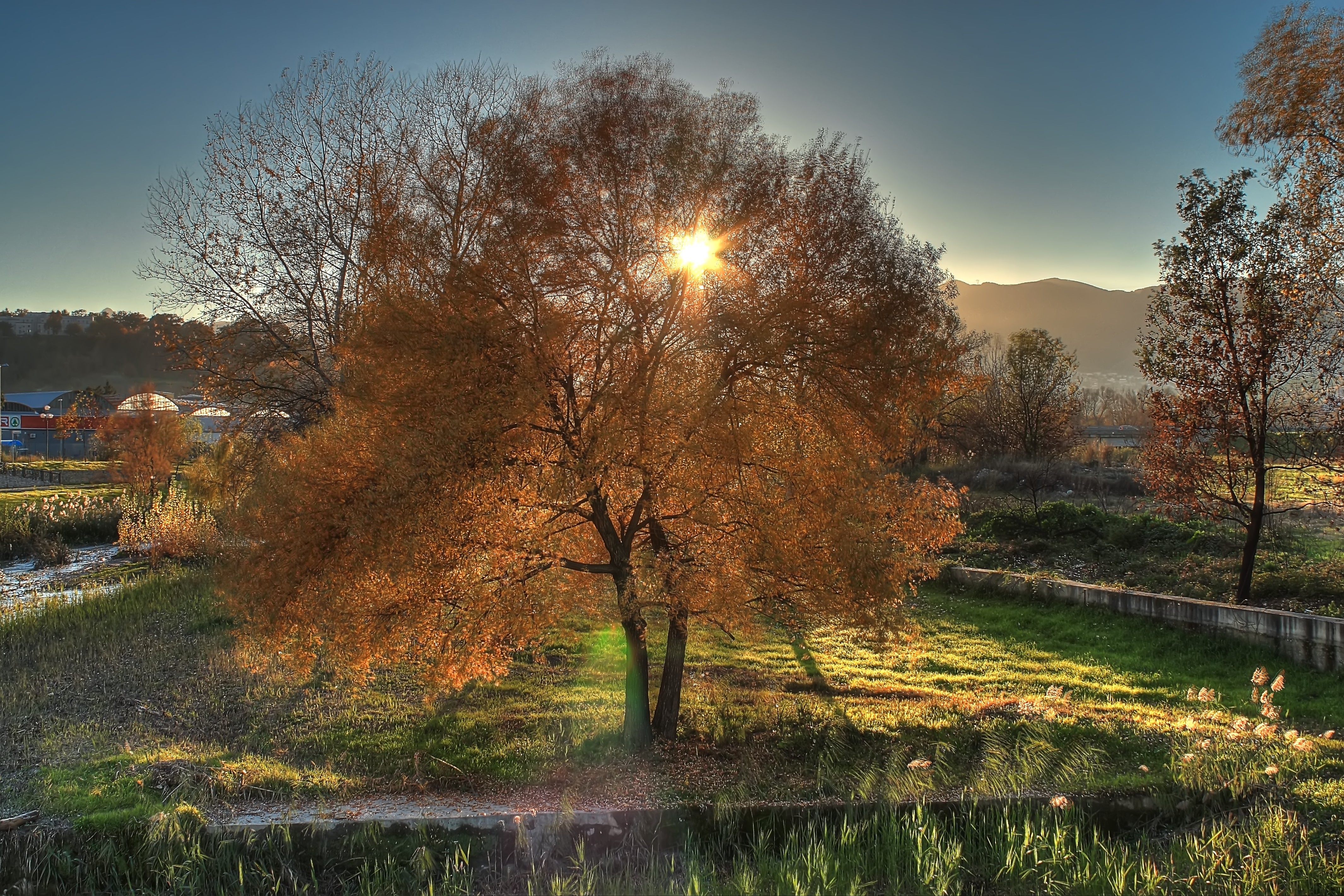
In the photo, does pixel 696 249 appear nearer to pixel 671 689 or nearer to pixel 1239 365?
pixel 671 689

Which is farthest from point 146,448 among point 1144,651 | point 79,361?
point 79,361

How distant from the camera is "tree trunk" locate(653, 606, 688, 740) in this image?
29.4 feet

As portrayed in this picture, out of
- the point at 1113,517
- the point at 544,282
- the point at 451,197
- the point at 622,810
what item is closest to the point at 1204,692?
the point at 622,810

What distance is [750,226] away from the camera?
7.99 metres

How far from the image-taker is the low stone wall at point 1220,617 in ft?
35.3

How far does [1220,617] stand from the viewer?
12391mm

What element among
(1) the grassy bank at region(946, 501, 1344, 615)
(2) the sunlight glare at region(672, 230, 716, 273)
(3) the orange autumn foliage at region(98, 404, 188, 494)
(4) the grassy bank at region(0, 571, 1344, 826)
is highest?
(2) the sunlight glare at region(672, 230, 716, 273)

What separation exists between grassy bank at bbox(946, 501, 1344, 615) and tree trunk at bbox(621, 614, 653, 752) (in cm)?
1104

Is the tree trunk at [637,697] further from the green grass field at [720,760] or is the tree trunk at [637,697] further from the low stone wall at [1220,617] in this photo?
the low stone wall at [1220,617]

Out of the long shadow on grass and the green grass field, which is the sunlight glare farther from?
the long shadow on grass

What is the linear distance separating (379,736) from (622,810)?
389 centimetres

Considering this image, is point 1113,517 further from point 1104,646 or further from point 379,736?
point 379,736

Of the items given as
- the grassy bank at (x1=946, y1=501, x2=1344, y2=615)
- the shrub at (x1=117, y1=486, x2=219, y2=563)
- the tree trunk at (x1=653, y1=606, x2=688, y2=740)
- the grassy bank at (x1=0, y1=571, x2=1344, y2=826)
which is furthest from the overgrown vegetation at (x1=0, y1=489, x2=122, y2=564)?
the grassy bank at (x1=946, y1=501, x2=1344, y2=615)

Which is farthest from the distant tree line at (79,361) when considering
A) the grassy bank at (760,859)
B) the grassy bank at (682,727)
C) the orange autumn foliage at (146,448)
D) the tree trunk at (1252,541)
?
the tree trunk at (1252,541)
